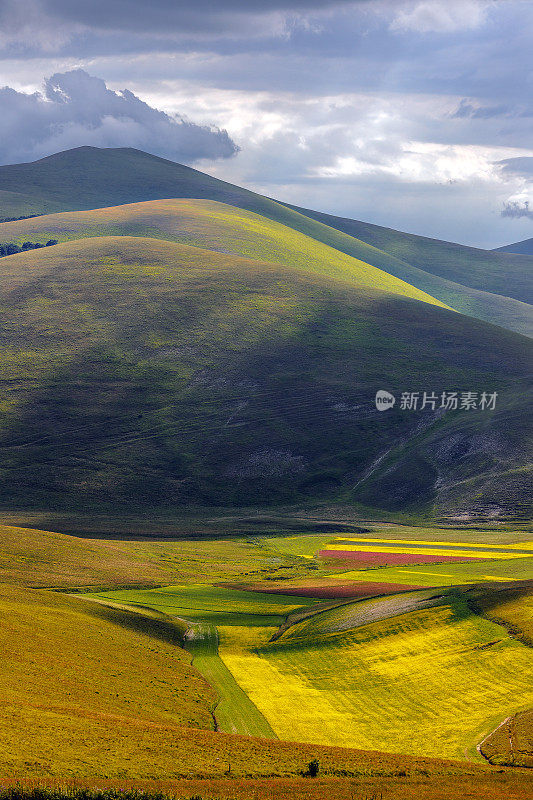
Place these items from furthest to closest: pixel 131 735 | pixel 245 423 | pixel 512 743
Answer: pixel 245 423 < pixel 512 743 < pixel 131 735

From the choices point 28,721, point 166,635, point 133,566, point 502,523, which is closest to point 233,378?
point 502,523

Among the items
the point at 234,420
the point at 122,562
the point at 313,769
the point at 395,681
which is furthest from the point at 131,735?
the point at 234,420

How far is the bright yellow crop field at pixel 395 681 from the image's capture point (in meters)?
40.4

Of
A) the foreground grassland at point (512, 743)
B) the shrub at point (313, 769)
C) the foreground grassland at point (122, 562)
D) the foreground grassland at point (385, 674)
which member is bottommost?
the foreground grassland at point (122, 562)

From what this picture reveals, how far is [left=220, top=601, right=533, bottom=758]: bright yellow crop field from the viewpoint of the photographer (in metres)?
40.4

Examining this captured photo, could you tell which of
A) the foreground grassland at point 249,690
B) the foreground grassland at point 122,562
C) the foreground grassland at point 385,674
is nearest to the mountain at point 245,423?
the foreground grassland at point 122,562

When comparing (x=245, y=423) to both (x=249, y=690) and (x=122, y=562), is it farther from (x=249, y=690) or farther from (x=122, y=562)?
(x=249, y=690)

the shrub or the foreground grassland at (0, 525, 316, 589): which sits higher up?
the shrub

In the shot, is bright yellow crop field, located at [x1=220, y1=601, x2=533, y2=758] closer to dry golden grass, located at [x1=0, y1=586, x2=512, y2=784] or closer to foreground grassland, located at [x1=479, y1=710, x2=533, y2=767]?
foreground grassland, located at [x1=479, y1=710, x2=533, y2=767]

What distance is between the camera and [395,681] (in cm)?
4709

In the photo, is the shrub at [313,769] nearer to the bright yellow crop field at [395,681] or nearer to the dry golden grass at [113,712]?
the dry golden grass at [113,712]

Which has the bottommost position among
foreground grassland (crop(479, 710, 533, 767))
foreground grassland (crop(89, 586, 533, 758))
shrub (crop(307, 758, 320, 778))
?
foreground grassland (crop(89, 586, 533, 758))

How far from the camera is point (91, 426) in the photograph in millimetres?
161000

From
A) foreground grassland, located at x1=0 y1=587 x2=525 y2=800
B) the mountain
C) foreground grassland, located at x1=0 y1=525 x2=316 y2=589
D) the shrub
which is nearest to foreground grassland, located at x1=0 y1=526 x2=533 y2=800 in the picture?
foreground grassland, located at x1=0 y1=587 x2=525 y2=800
